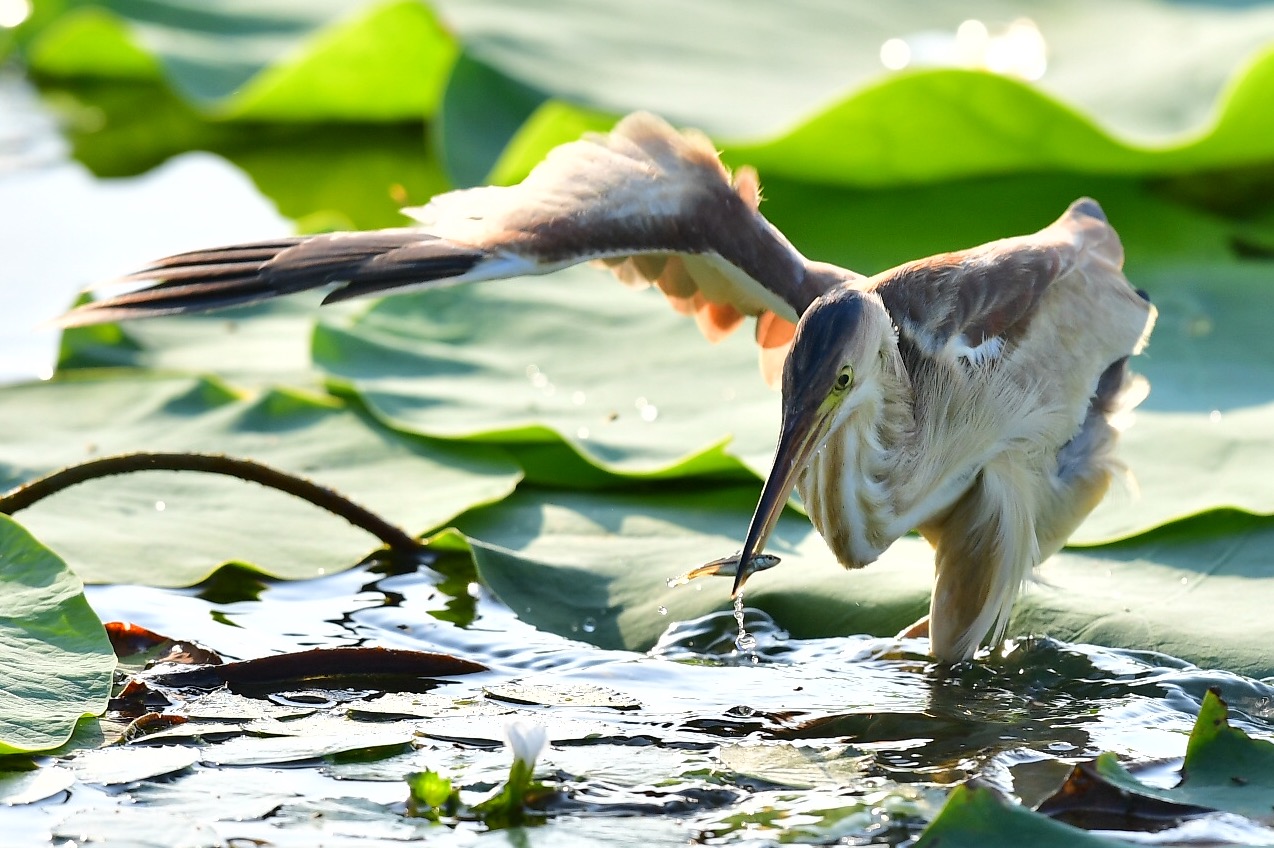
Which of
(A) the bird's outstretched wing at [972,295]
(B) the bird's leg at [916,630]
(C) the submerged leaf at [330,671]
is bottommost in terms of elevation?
(C) the submerged leaf at [330,671]

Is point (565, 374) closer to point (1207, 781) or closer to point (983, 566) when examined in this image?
point (983, 566)

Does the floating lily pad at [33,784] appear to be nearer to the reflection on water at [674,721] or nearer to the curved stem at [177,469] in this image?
the reflection on water at [674,721]

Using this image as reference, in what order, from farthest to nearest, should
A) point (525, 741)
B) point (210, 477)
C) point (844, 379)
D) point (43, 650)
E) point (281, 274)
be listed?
1. point (210, 477)
2. point (281, 274)
3. point (844, 379)
4. point (43, 650)
5. point (525, 741)

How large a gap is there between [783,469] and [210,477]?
2171 mm

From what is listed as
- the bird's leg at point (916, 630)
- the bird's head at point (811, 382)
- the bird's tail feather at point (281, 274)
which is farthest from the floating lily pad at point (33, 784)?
the bird's leg at point (916, 630)

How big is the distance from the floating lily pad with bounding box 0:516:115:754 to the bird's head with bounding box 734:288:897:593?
4.80 ft

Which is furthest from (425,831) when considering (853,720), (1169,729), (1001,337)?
(1001,337)

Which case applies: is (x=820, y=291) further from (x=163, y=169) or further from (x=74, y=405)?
(x=163, y=169)

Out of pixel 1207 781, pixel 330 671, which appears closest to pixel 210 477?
pixel 330 671

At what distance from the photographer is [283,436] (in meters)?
5.55

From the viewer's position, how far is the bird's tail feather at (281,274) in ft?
14.2

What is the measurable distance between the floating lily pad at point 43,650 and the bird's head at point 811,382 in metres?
1.46

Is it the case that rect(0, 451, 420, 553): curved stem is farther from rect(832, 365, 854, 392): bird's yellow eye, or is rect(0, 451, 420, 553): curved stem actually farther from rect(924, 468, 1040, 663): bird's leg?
rect(924, 468, 1040, 663): bird's leg

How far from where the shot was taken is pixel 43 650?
3.97 m
